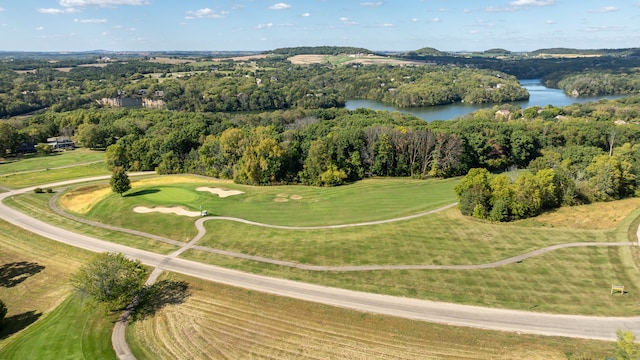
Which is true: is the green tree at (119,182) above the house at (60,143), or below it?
above

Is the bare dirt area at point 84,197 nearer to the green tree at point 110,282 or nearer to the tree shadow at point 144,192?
the tree shadow at point 144,192

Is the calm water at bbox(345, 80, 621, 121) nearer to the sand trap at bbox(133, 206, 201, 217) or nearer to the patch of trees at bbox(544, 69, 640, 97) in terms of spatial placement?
the patch of trees at bbox(544, 69, 640, 97)

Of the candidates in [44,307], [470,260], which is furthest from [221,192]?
[470,260]

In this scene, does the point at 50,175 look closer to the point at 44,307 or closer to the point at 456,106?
the point at 44,307

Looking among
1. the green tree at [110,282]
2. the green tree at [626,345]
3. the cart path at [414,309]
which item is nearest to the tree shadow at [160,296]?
the green tree at [110,282]

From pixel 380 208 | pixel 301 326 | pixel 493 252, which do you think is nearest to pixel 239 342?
pixel 301 326

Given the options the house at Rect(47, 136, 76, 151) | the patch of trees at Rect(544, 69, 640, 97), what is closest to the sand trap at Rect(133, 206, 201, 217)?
the house at Rect(47, 136, 76, 151)

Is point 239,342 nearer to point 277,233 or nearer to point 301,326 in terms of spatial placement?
point 301,326
